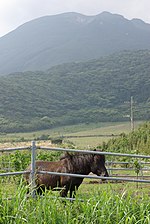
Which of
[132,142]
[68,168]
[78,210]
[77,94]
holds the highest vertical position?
[77,94]

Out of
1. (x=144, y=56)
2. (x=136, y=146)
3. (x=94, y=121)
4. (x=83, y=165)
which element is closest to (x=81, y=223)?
(x=83, y=165)

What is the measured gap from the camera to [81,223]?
443 centimetres

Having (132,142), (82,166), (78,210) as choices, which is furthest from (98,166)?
(132,142)

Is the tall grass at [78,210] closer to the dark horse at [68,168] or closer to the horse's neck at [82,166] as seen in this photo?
the dark horse at [68,168]

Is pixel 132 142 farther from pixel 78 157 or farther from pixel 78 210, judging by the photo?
pixel 78 210

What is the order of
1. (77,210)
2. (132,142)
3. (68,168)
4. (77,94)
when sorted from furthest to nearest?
(77,94) < (132,142) < (68,168) < (77,210)

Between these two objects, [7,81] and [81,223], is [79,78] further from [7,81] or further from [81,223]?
[81,223]

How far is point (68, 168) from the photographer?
7695mm

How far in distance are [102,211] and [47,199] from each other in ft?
2.39

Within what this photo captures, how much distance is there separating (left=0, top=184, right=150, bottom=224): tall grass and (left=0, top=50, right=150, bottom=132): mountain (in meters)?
81.0

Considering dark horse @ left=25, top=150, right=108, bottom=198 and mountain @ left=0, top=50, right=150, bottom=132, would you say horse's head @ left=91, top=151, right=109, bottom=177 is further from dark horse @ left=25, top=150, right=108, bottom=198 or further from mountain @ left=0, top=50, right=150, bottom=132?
mountain @ left=0, top=50, right=150, bottom=132

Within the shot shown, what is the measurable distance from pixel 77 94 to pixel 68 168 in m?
125

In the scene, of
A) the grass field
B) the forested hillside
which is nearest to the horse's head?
the grass field

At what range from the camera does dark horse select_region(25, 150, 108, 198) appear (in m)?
7.39
